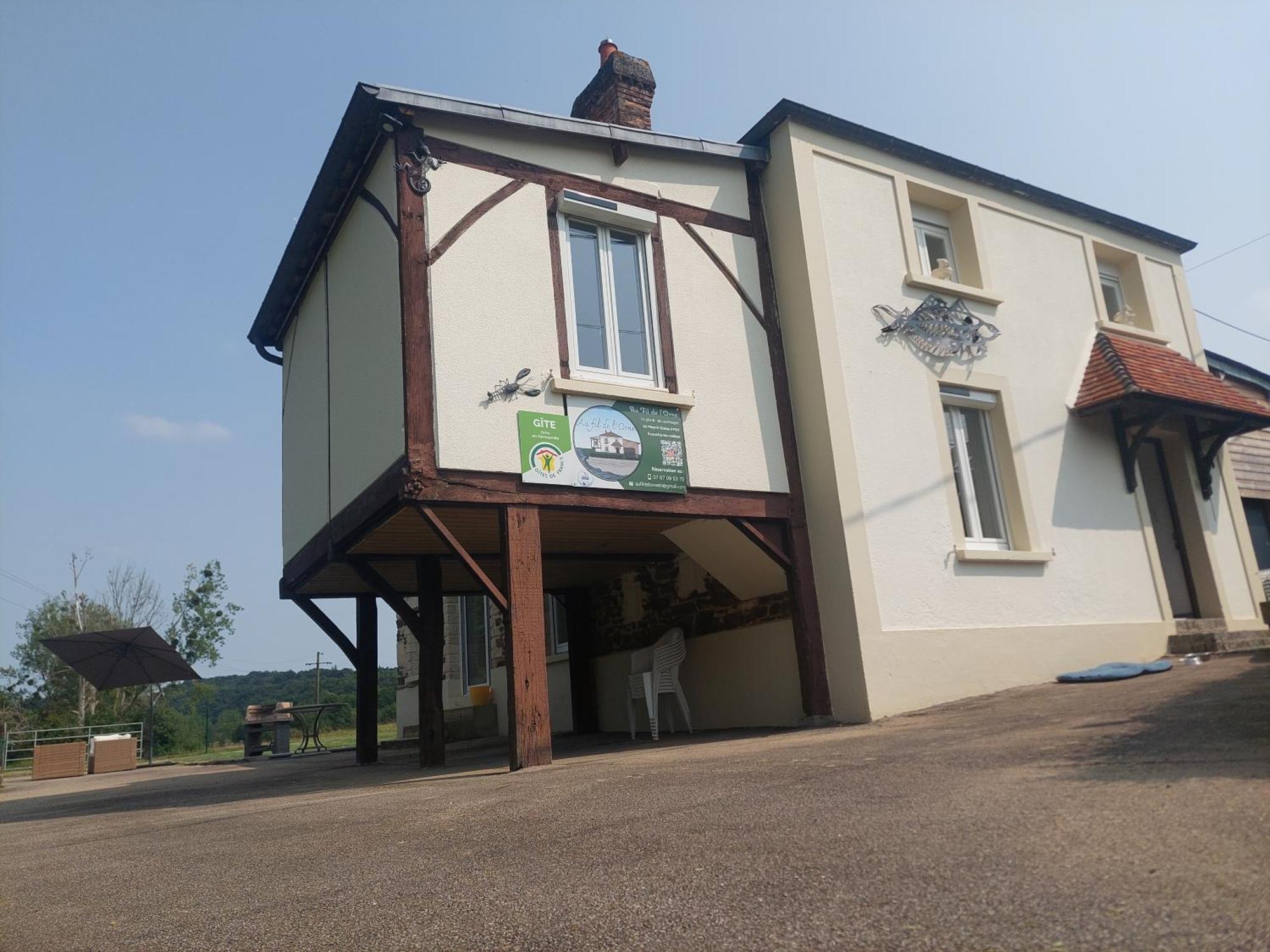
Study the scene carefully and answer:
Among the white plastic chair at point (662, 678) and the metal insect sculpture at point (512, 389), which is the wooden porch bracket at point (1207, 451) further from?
the metal insect sculpture at point (512, 389)

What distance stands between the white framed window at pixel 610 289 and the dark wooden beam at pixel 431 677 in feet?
10.2

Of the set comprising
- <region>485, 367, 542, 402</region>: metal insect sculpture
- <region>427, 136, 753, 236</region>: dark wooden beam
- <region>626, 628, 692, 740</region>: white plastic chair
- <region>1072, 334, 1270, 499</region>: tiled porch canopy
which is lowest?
<region>626, 628, 692, 740</region>: white plastic chair

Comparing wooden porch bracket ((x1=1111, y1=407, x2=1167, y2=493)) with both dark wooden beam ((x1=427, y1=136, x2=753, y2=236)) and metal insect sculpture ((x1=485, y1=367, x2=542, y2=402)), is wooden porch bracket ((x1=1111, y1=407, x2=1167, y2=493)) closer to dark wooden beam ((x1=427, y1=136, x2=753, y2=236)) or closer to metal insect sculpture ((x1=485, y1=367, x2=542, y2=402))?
dark wooden beam ((x1=427, y1=136, x2=753, y2=236))

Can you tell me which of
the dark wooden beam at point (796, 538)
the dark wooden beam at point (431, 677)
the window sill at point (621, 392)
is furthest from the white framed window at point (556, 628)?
the window sill at point (621, 392)

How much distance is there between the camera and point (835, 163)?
9.44 metres

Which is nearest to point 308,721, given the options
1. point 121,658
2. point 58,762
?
point 58,762

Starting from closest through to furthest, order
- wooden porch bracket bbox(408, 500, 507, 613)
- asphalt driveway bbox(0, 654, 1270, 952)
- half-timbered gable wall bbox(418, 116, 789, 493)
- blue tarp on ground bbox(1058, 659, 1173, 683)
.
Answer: asphalt driveway bbox(0, 654, 1270, 952) < wooden porch bracket bbox(408, 500, 507, 613) < half-timbered gable wall bbox(418, 116, 789, 493) < blue tarp on ground bbox(1058, 659, 1173, 683)

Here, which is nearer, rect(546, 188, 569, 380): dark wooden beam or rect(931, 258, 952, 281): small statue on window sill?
rect(546, 188, 569, 380): dark wooden beam

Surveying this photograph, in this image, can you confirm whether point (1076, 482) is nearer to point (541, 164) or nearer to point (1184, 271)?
point (1184, 271)

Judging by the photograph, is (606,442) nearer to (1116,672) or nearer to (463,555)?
(463,555)

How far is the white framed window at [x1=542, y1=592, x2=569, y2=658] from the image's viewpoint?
1360 centimetres

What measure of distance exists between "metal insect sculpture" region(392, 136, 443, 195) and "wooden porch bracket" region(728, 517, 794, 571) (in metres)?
3.64

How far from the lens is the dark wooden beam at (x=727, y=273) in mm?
8789

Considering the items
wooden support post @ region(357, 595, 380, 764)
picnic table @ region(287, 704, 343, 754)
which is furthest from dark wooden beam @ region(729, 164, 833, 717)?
picnic table @ region(287, 704, 343, 754)
